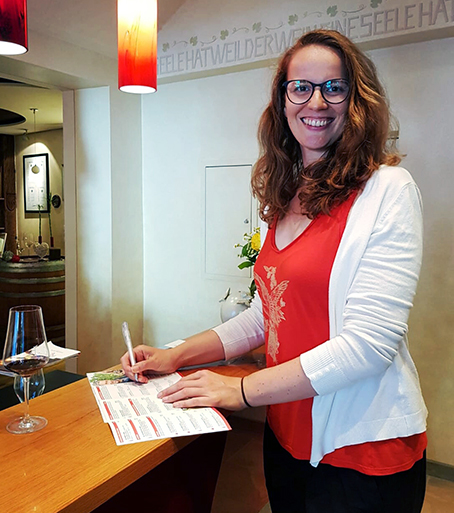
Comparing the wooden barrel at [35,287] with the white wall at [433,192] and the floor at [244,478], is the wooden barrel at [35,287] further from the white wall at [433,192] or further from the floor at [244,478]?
the white wall at [433,192]

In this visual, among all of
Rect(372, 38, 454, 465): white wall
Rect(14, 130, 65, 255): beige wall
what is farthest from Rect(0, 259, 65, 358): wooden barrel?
Rect(372, 38, 454, 465): white wall

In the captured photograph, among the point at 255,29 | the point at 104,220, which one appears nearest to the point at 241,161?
the point at 255,29

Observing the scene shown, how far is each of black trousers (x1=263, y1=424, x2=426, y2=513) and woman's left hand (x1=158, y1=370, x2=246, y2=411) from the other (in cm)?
22

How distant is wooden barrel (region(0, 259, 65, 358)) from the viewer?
13.8 feet

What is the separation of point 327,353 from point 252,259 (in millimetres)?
1143

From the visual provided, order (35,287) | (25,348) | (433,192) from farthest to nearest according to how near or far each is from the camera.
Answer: (35,287) → (433,192) → (25,348)

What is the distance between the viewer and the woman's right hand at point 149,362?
118 centimetres

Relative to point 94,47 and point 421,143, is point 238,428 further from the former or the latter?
point 94,47

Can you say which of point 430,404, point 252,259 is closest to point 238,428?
point 252,259

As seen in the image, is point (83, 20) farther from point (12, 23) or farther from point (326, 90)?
point (326, 90)

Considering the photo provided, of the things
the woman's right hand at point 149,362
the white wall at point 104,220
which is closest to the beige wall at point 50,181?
the white wall at point 104,220

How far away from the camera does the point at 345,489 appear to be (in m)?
1.00

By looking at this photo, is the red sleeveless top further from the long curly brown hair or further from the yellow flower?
the yellow flower

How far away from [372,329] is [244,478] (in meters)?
1.51
